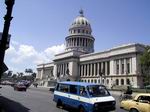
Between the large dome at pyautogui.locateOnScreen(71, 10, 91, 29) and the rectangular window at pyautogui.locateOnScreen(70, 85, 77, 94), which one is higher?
the large dome at pyautogui.locateOnScreen(71, 10, 91, 29)

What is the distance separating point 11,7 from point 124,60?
7152 cm

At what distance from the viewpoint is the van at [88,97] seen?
13102mm

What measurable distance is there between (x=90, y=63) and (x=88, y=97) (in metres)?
83.0

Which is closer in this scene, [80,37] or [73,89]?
[73,89]

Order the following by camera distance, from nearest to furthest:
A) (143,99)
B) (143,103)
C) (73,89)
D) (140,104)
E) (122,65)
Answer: (143,103)
(140,104)
(143,99)
(73,89)
(122,65)

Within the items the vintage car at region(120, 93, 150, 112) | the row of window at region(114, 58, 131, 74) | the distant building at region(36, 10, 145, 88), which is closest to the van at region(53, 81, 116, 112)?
the vintage car at region(120, 93, 150, 112)

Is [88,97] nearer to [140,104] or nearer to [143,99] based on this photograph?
[140,104]

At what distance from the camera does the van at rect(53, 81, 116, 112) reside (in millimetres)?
13102

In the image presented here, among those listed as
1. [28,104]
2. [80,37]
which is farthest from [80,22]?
[28,104]

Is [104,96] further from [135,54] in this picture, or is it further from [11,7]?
[135,54]

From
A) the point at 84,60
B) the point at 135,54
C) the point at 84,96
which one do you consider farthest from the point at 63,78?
the point at 84,96

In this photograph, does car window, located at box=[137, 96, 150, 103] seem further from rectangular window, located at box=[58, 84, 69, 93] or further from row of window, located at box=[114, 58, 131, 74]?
row of window, located at box=[114, 58, 131, 74]

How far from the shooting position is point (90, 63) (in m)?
96.2

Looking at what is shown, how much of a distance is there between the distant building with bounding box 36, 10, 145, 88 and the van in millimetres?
57395
